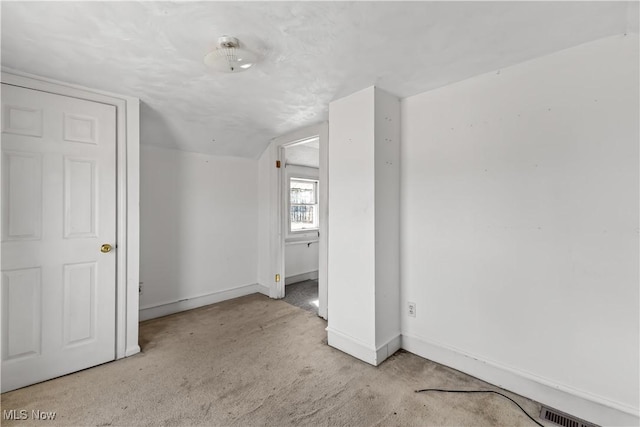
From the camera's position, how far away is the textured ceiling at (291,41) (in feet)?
4.41

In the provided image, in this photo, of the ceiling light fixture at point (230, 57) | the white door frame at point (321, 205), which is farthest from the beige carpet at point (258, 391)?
the ceiling light fixture at point (230, 57)

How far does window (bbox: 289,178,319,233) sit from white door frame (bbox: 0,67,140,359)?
2603mm

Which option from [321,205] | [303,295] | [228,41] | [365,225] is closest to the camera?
[228,41]

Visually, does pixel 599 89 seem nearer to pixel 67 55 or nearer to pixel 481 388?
pixel 481 388

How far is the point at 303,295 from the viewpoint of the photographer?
392cm

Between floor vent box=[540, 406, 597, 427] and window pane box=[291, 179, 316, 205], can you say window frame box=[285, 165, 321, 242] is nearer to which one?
window pane box=[291, 179, 316, 205]

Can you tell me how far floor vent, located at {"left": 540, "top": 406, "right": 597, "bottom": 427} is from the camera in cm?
158

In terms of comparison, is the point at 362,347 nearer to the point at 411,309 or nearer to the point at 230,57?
the point at 411,309

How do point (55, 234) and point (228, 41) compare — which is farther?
point (55, 234)

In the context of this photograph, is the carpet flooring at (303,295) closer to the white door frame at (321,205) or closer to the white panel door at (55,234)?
the white door frame at (321,205)

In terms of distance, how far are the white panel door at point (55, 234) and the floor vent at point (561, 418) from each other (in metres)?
3.02

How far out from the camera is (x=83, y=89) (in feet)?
6.99

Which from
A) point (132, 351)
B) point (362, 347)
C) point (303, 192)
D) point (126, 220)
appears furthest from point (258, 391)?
point (303, 192)

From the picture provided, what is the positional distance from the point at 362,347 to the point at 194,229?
240 cm
